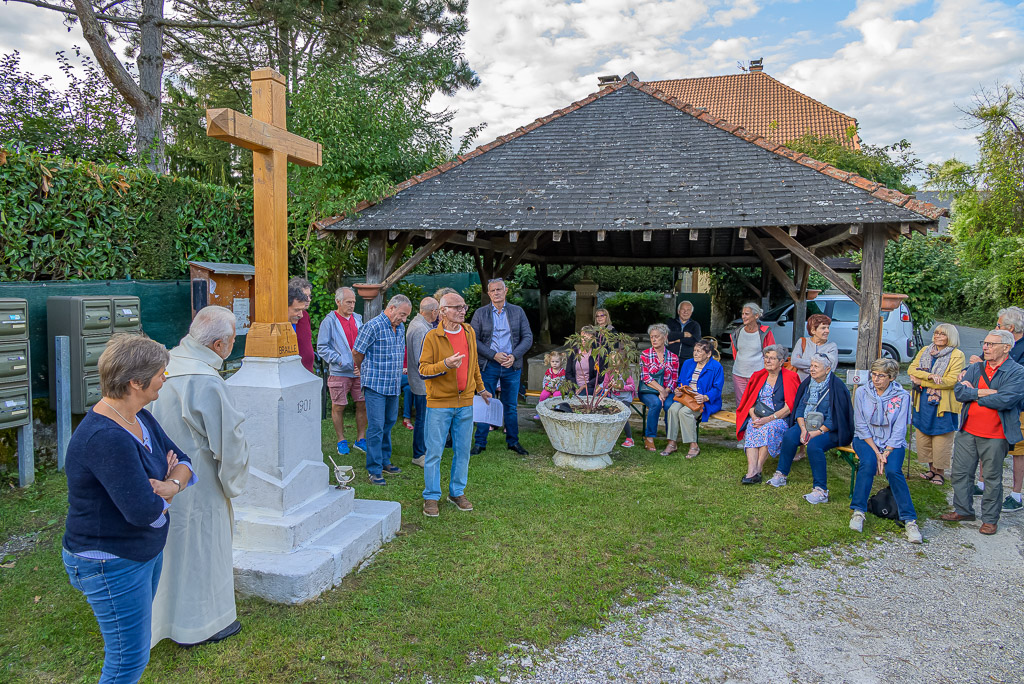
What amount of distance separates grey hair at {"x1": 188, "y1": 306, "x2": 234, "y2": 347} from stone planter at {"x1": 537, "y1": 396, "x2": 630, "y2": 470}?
3583 millimetres

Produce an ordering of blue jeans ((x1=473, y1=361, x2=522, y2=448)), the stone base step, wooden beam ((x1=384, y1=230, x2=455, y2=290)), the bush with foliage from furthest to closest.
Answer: the bush with foliage, wooden beam ((x1=384, y1=230, x2=455, y2=290)), blue jeans ((x1=473, y1=361, x2=522, y2=448)), the stone base step

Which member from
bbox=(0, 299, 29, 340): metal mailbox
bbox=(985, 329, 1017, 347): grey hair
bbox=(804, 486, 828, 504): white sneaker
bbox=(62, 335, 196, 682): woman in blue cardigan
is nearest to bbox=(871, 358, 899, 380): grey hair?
bbox=(985, 329, 1017, 347): grey hair

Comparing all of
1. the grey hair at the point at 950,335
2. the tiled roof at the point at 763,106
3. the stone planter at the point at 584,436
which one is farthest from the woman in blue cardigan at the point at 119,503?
the tiled roof at the point at 763,106

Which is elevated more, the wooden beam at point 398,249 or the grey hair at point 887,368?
the wooden beam at point 398,249

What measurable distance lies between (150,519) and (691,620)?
2.72 m

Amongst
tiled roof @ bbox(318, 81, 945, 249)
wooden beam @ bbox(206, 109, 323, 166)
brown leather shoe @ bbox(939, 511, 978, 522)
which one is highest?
tiled roof @ bbox(318, 81, 945, 249)

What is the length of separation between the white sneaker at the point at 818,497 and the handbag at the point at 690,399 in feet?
5.13

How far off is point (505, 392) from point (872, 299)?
4.12 metres

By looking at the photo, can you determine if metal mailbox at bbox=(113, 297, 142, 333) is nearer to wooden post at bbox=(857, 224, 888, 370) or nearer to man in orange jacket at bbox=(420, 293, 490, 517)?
man in orange jacket at bbox=(420, 293, 490, 517)

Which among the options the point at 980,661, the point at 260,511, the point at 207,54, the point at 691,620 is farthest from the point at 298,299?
the point at 207,54

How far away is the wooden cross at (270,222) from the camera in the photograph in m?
3.58

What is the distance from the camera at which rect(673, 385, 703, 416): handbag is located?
6469 mm

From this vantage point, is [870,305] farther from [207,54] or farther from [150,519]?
[207,54]

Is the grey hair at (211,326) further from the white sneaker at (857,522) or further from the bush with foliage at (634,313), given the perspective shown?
the bush with foliage at (634,313)
